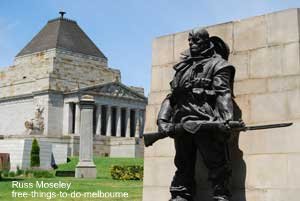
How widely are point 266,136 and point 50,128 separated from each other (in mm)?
74842

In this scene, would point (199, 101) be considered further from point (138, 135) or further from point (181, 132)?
point (138, 135)

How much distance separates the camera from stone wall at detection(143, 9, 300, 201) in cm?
611

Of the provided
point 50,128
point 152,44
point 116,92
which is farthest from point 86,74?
point 152,44

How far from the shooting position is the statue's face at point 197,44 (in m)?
6.11

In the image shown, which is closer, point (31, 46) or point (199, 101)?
point (199, 101)

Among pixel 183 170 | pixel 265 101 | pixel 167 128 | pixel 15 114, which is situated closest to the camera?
pixel 167 128

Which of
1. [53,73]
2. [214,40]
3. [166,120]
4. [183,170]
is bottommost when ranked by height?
[183,170]

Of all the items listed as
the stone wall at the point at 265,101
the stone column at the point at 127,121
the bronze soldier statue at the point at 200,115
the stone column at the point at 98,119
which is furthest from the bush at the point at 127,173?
the stone column at the point at 127,121

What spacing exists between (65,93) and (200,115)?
75745 millimetres

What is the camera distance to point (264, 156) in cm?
626

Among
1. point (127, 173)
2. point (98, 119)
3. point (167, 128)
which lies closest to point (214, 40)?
point (167, 128)

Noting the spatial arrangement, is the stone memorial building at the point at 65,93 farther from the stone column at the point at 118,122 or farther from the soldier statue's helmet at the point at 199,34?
the soldier statue's helmet at the point at 199,34

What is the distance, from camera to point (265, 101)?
252 inches

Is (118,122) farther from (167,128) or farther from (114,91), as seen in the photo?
(167,128)
